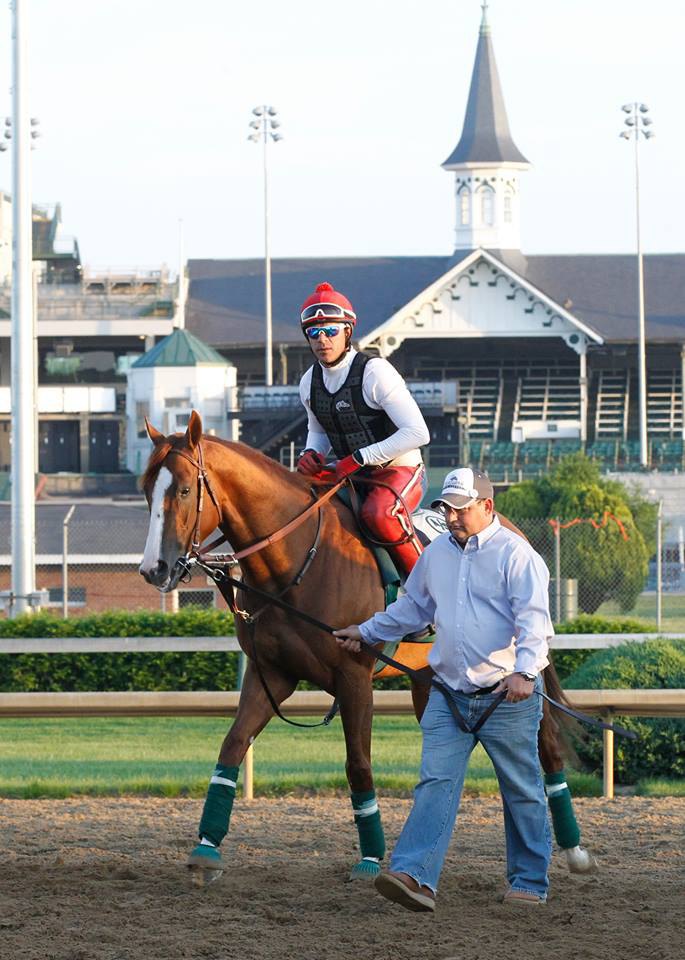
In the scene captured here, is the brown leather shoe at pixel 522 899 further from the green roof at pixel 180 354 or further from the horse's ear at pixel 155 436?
the green roof at pixel 180 354

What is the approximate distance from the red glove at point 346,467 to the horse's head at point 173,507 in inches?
31.3

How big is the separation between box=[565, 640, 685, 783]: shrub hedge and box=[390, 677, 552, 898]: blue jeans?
4086 mm

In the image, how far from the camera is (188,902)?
21.6 feet

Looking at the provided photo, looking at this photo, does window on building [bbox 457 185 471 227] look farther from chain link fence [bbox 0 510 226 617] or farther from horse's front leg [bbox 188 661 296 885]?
horse's front leg [bbox 188 661 296 885]

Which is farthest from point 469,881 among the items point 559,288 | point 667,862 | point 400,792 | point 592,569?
point 559,288

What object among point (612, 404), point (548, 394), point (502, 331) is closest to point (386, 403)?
point (548, 394)

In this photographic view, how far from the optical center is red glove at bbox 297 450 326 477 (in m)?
7.57

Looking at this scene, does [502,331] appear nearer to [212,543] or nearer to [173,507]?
[212,543]

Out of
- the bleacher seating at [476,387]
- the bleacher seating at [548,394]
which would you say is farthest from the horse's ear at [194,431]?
the bleacher seating at [548,394]

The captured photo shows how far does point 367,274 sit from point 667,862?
4781 centimetres

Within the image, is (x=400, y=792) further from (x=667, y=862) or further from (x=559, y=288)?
(x=559, y=288)

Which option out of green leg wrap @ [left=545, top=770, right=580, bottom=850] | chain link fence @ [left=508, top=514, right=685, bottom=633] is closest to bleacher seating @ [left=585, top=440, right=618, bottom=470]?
chain link fence @ [left=508, top=514, right=685, bottom=633]

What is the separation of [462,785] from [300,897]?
892 millimetres

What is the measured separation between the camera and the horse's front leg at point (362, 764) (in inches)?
278
